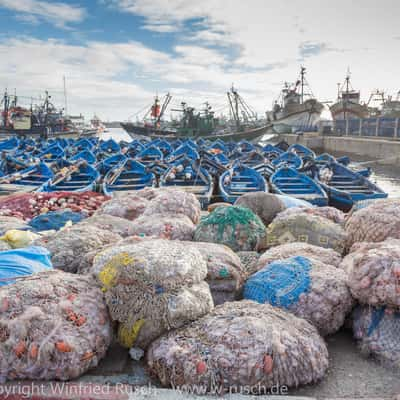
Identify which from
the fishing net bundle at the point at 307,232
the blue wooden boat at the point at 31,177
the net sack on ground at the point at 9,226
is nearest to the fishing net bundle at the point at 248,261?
the fishing net bundle at the point at 307,232

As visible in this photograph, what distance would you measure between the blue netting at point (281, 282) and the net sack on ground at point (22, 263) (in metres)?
1.58

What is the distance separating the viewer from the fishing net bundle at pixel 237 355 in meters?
1.89

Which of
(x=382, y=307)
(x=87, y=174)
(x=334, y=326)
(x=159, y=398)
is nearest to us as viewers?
(x=159, y=398)

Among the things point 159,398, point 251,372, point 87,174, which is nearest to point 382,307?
point 251,372

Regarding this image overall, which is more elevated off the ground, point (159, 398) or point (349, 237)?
point (349, 237)

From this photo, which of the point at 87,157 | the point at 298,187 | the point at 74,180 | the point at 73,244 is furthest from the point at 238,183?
the point at 87,157

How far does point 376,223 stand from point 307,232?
686 mm

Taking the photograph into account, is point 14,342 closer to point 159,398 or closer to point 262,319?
point 159,398

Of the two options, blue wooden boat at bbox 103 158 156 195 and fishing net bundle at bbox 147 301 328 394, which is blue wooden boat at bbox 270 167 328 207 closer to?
blue wooden boat at bbox 103 158 156 195

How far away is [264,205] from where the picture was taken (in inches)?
205

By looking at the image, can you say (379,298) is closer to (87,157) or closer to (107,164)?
(107,164)

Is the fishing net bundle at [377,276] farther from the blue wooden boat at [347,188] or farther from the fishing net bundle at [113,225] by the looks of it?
the blue wooden boat at [347,188]

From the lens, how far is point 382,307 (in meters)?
2.29

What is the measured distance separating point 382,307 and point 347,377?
1.59ft
